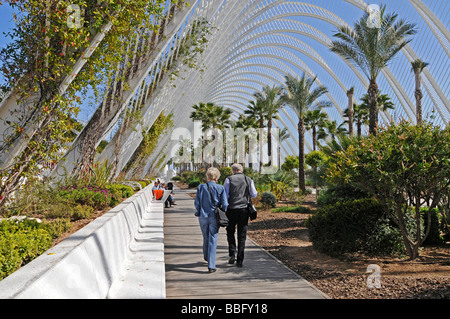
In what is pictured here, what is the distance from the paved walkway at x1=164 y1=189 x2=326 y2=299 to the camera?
16.0 ft

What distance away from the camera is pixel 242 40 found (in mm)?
42031

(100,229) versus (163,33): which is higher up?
(163,33)

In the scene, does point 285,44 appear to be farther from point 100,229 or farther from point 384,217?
point 100,229

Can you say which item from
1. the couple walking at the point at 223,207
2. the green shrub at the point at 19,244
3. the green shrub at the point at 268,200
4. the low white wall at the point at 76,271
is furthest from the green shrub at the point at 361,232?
the green shrub at the point at 268,200

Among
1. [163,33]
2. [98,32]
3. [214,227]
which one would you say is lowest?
[214,227]

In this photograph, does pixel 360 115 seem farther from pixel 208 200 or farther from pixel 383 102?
pixel 208 200

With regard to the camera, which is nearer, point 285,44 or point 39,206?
point 39,206

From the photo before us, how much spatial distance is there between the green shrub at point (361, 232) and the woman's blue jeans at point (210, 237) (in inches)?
99.4

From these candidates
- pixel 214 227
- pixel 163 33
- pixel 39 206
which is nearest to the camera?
pixel 214 227

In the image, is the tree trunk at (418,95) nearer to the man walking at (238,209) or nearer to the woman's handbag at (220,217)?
the man walking at (238,209)

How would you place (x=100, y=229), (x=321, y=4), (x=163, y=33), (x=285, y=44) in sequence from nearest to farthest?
(x=100, y=229)
(x=163, y=33)
(x=321, y=4)
(x=285, y=44)

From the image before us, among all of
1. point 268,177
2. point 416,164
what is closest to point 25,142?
point 416,164

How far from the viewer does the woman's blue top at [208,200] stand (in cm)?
621

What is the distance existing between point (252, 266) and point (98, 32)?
16.3ft
